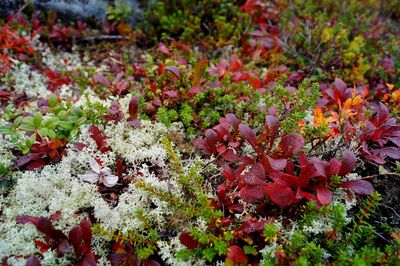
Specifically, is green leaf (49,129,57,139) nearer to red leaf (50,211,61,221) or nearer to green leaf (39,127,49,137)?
green leaf (39,127,49,137)

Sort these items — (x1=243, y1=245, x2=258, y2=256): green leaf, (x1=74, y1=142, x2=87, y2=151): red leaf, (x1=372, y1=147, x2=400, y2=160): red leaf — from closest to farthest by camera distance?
1. (x1=243, y1=245, x2=258, y2=256): green leaf
2. (x1=372, y1=147, x2=400, y2=160): red leaf
3. (x1=74, y1=142, x2=87, y2=151): red leaf

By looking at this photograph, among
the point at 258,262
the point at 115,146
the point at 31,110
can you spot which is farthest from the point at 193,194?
the point at 31,110

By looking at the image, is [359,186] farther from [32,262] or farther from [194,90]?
[32,262]

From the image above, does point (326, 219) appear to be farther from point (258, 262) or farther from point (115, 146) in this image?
point (115, 146)

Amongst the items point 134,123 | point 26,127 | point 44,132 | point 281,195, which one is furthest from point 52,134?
point 281,195

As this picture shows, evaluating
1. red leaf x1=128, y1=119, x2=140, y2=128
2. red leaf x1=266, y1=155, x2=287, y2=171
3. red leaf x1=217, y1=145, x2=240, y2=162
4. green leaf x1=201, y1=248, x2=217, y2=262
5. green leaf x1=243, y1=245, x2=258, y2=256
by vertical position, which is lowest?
green leaf x1=243, y1=245, x2=258, y2=256

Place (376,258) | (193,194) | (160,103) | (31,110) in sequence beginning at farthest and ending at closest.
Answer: (31,110), (160,103), (193,194), (376,258)

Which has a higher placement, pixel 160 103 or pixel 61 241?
pixel 160 103

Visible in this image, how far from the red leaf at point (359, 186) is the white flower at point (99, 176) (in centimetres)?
145

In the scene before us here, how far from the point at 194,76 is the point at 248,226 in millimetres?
1379

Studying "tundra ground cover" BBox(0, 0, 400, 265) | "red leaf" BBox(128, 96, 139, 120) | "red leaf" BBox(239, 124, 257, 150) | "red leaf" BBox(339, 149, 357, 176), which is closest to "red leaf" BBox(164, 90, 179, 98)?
"tundra ground cover" BBox(0, 0, 400, 265)

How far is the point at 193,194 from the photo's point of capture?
210 centimetres

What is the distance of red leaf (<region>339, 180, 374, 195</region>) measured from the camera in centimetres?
199

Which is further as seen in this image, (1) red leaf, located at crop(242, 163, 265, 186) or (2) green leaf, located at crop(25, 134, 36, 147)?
(2) green leaf, located at crop(25, 134, 36, 147)
